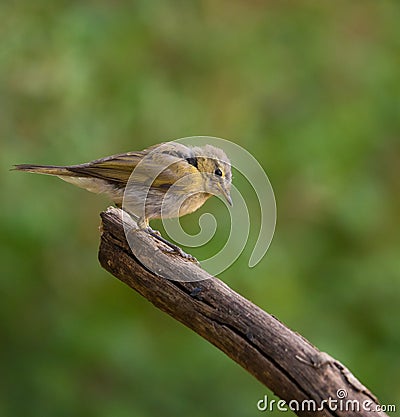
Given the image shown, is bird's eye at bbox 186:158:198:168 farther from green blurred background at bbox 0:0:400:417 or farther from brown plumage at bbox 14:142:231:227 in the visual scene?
green blurred background at bbox 0:0:400:417

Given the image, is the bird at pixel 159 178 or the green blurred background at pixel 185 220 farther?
the green blurred background at pixel 185 220

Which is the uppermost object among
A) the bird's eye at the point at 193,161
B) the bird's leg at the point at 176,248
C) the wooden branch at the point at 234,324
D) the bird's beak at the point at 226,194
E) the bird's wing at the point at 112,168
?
the bird's eye at the point at 193,161

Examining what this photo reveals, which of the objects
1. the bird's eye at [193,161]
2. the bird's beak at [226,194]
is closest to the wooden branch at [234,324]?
the bird's beak at [226,194]

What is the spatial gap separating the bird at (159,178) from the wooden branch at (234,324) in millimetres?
334

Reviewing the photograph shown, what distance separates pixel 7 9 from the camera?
219 inches

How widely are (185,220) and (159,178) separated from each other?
1.48 metres

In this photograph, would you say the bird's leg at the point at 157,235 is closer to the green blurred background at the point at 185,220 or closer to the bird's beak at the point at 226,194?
the bird's beak at the point at 226,194

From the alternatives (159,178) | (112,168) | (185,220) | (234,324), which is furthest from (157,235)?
(185,220)

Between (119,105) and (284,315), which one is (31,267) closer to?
(119,105)

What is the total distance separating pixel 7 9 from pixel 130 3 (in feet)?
3.10

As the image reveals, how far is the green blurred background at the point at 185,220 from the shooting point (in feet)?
18.0

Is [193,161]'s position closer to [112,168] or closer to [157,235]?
[112,168]

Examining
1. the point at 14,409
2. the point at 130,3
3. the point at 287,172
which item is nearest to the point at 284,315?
the point at 287,172

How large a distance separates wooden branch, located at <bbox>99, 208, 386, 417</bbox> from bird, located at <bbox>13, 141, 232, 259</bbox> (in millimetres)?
334
